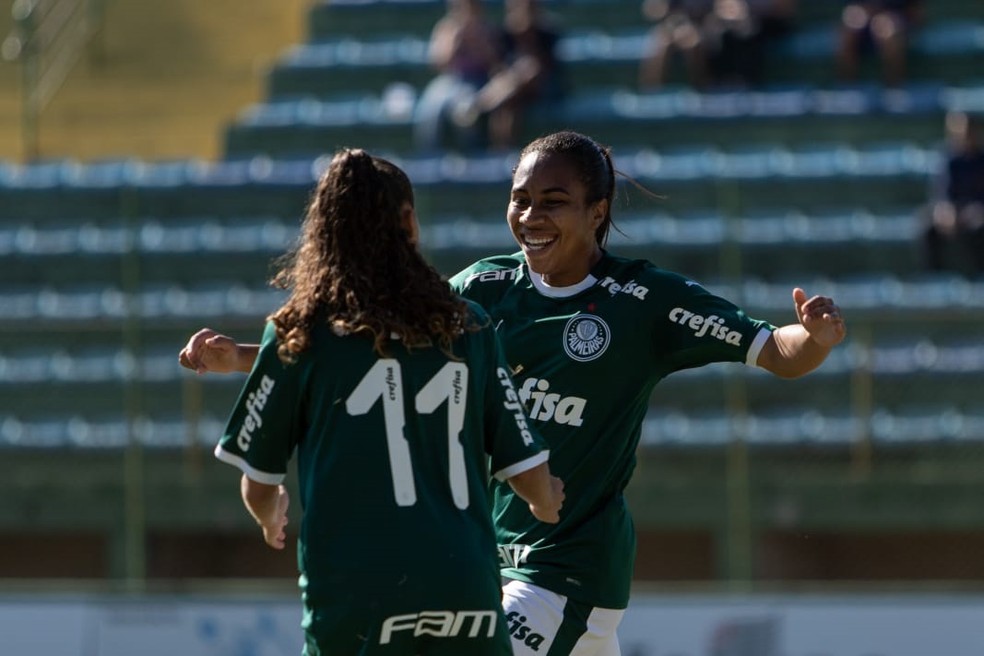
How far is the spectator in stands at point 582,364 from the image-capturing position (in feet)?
14.9

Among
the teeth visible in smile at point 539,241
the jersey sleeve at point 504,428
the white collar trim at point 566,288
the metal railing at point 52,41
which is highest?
the metal railing at point 52,41

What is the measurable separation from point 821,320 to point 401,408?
1226 mm

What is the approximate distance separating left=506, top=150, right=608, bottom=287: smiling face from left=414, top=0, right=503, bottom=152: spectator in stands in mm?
8239

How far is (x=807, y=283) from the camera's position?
11.6 metres

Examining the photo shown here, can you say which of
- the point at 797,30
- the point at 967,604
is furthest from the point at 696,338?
the point at 797,30

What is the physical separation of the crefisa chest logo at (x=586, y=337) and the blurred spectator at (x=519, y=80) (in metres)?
8.16

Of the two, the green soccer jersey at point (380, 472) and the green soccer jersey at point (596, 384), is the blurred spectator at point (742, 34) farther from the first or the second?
the green soccer jersey at point (380, 472)

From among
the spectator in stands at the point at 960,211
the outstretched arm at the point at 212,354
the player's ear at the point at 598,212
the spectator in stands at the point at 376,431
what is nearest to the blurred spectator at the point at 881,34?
the spectator in stands at the point at 960,211

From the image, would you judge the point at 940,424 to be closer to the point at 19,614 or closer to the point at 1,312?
the point at 19,614

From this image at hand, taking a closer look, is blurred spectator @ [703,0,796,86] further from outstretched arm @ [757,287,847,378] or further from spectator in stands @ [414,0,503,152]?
outstretched arm @ [757,287,847,378]

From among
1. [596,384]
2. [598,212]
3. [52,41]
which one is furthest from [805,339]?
[52,41]

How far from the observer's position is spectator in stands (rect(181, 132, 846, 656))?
4.54m

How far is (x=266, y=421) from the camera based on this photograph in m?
3.65

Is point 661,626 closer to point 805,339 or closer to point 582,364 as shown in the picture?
point 582,364
